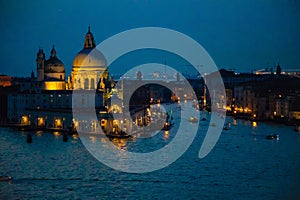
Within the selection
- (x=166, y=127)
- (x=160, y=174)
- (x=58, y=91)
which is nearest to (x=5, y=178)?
(x=160, y=174)

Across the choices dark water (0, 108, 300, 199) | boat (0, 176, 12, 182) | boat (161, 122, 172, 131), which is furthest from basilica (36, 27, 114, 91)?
boat (0, 176, 12, 182)

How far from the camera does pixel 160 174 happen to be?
6934 mm

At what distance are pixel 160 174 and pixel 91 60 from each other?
8162 millimetres

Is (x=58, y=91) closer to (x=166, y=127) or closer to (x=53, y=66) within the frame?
(x=53, y=66)

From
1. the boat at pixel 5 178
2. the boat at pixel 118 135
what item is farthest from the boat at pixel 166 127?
the boat at pixel 5 178

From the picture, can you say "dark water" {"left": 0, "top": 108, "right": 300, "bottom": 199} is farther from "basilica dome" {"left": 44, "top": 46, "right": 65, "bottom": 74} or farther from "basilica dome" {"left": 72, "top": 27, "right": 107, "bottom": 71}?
"basilica dome" {"left": 44, "top": 46, "right": 65, "bottom": 74}

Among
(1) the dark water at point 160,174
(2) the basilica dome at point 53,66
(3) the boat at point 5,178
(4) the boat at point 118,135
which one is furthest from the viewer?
(2) the basilica dome at point 53,66

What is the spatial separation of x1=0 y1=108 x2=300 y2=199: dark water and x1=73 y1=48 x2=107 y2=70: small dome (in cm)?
507

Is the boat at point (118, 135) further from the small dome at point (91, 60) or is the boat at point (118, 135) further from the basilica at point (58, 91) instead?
the small dome at point (91, 60)

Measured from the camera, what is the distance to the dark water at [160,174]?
19.6 feet

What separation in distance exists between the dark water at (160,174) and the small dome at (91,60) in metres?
5.07

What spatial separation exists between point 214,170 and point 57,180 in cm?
192

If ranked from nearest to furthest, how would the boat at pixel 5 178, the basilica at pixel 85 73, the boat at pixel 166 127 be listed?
1. the boat at pixel 5 178
2. the boat at pixel 166 127
3. the basilica at pixel 85 73

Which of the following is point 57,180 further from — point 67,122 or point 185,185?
point 67,122
